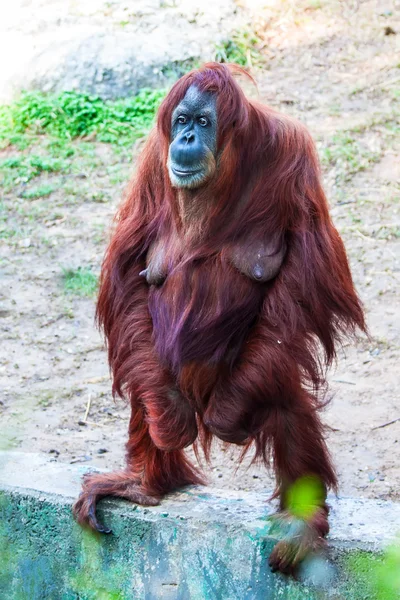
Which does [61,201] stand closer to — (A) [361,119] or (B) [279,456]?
(A) [361,119]

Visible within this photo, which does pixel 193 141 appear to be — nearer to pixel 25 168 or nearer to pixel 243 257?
pixel 243 257

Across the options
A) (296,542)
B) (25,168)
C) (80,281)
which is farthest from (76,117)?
(296,542)

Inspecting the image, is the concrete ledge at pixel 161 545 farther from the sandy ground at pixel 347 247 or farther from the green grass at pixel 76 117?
the green grass at pixel 76 117

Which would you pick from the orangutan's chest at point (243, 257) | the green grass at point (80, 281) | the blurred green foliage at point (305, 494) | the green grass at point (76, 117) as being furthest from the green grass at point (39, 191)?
the blurred green foliage at point (305, 494)

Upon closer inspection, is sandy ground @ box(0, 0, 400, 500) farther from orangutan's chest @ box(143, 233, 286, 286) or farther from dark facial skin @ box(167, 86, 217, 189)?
dark facial skin @ box(167, 86, 217, 189)

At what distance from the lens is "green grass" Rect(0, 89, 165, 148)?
7.48 meters

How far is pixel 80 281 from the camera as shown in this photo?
5695 mm

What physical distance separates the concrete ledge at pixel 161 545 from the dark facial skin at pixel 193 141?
1063 millimetres

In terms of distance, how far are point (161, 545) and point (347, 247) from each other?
3.06m

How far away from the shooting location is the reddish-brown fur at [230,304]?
2.88 meters

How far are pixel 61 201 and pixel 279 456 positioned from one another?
420cm

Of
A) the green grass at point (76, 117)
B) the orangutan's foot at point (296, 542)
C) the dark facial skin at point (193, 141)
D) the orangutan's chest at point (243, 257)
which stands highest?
the dark facial skin at point (193, 141)

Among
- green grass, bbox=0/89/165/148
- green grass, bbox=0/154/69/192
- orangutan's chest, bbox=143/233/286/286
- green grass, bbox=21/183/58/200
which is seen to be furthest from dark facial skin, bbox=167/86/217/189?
green grass, bbox=0/89/165/148

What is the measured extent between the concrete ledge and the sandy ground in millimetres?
559
